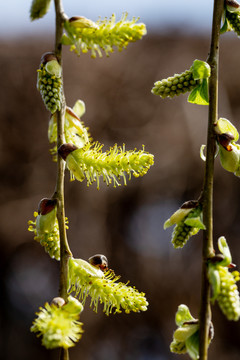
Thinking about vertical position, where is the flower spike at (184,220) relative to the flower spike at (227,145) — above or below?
below

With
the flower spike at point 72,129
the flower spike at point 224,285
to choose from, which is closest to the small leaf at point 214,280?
the flower spike at point 224,285

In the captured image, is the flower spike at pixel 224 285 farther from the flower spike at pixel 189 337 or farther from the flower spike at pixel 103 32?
the flower spike at pixel 103 32

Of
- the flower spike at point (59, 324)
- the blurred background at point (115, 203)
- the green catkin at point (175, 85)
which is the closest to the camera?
the flower spike at point (59, 324)

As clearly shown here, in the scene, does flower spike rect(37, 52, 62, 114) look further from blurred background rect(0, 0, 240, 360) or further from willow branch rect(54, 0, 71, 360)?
blurred background rect(0, 0, 240, 360)

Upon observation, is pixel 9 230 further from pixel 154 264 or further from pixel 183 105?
pixel 183 105

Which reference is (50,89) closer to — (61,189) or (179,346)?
(61,189)

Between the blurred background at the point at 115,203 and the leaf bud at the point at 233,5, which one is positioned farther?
the blurred background at the point at 115,203

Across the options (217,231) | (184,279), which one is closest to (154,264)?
(184,279)
